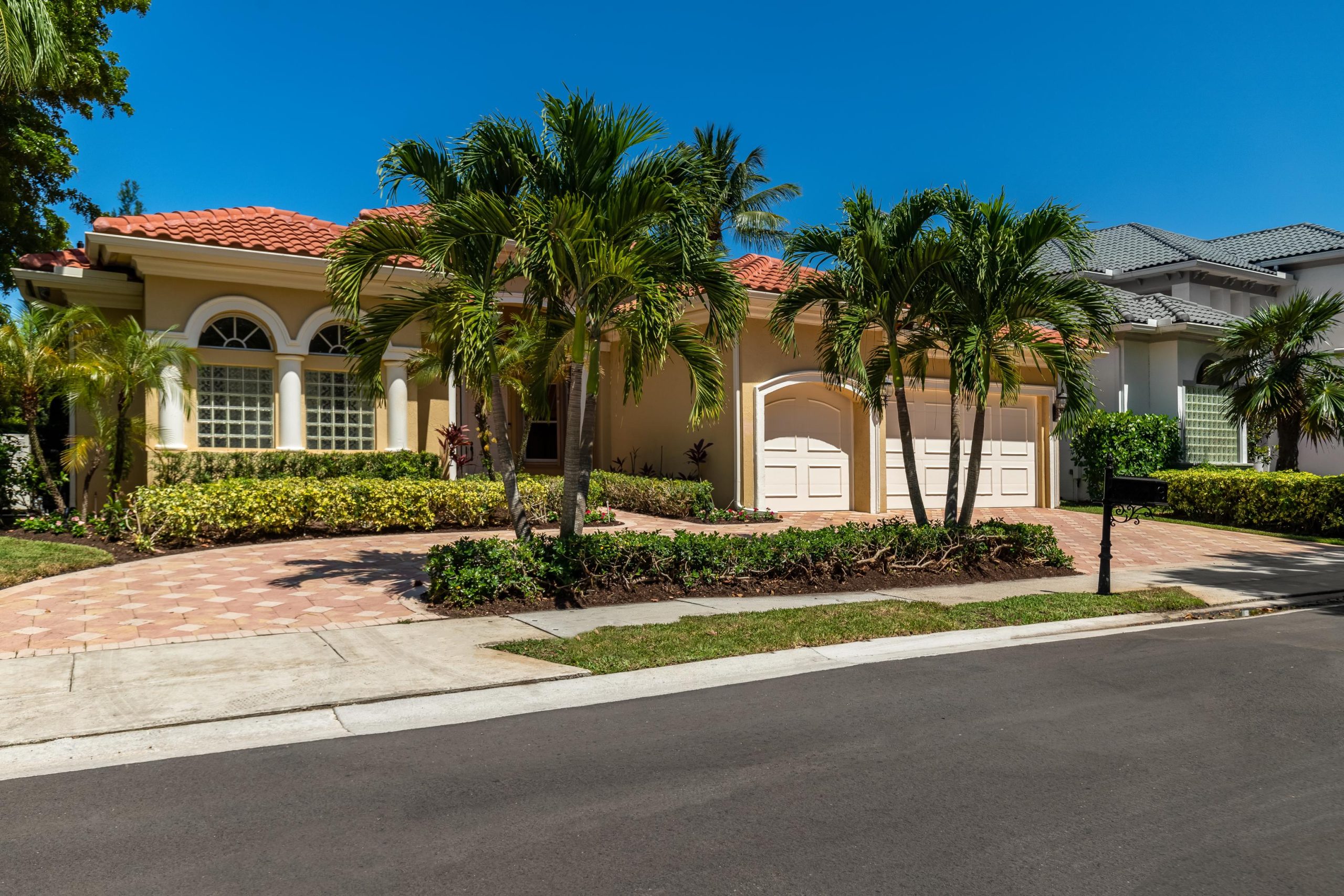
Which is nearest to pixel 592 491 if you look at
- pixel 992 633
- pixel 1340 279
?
pixel 992 633

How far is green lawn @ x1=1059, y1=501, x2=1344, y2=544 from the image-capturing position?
54.9 ft

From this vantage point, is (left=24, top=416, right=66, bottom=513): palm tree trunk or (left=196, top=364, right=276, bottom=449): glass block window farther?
(left=196, top=364, right=276, bottom=449): glass block window

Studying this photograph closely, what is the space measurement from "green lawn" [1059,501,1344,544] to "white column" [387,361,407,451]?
14.1 m

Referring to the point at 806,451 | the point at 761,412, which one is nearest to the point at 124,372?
the point at 761,412

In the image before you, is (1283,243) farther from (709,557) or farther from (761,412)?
(709,557)

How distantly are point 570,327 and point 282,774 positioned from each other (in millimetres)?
5730

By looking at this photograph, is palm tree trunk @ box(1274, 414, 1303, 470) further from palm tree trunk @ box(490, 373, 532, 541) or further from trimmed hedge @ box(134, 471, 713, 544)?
palm tree trunk @ box(490, 373, 532, 541)

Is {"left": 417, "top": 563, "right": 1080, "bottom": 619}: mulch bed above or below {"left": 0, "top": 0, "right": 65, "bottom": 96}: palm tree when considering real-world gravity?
below

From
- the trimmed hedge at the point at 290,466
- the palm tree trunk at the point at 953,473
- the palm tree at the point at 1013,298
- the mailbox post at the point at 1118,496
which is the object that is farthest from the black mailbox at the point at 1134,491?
the trimmed hedge at the point at 290,466

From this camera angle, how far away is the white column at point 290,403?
15.1 m

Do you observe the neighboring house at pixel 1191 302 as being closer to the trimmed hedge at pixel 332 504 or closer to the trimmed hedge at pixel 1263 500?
the trimmed hedge at pixel 1263 500

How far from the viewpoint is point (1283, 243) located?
29.5 metres

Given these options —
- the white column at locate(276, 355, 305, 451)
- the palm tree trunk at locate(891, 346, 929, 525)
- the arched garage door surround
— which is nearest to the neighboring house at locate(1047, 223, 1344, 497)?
the arched garage door surround

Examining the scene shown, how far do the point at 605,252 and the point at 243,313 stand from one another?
871 centimetres
